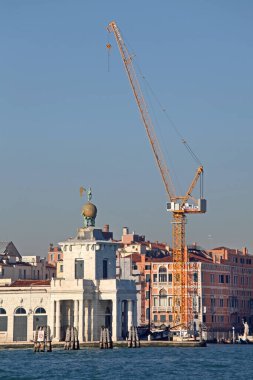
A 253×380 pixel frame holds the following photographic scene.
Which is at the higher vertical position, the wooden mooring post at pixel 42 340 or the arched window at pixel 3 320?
the arched window at pixel 3 320

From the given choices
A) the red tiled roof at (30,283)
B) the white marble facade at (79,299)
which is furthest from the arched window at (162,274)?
the white marble facade at (79,299)

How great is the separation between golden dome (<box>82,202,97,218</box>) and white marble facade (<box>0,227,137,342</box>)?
1940 mm

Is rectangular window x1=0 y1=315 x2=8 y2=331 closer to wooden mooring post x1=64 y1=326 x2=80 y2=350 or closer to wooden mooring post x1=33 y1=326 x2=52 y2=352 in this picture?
wooden mooring post x1=33 y1=326 x2=52 y2=352

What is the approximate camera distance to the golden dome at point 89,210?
→ 143000 mm

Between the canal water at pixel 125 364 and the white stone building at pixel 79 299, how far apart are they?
27.5ft

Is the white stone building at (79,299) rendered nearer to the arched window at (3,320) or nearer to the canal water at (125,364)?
the arched window at (3,320)

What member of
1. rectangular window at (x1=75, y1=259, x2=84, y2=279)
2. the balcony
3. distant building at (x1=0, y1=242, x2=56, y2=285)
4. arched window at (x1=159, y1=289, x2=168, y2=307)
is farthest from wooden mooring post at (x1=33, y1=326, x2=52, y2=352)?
arched window at (x1=159, y1=289, x2=168, y2=307)

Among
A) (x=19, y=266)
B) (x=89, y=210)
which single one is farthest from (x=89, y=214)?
(x=19, y=266)

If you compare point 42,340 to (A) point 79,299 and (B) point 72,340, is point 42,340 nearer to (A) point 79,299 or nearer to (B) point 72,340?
(B) point 72,340

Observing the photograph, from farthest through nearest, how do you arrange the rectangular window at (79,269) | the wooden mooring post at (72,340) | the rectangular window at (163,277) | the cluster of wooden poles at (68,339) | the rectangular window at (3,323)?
the rectangular window at (163,277) → the rectangular window at (3,323) → the rectangular window at (79,269) → the wooden mooring post at (72,340) → the cluster of wooden poles at (68,339)

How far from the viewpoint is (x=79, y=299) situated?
137750 millimetres

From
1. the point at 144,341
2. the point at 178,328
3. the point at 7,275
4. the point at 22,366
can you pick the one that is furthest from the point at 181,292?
the point at 22,366

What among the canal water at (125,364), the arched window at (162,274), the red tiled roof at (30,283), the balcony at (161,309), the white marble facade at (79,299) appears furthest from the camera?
the arched window at (162,274)

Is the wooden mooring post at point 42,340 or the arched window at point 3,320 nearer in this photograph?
the wooden mooring post at point 42,340
